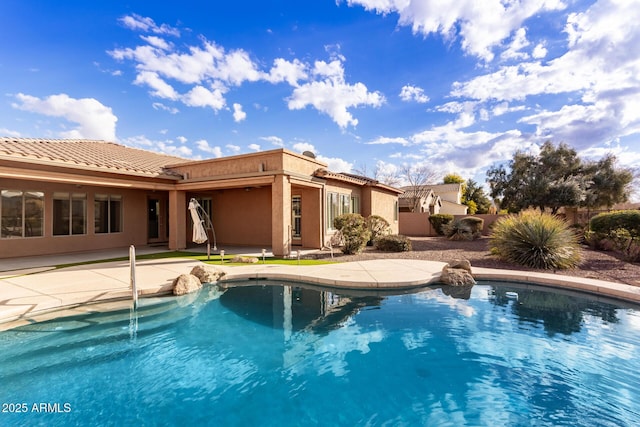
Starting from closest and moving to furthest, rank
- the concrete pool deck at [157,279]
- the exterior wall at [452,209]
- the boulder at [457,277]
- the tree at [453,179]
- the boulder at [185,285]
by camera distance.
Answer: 1. the concrete pool deck at [157,279]
2. the boulder at [185,285]
3. the boulder at [457,277]
4. the exterior wall at [452,209]
5. the tree at [453,179]

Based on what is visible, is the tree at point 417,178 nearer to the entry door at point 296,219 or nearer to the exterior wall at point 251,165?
the entry door at point 296,219

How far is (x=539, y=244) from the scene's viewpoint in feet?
37.4

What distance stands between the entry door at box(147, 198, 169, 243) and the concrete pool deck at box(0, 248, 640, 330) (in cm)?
609

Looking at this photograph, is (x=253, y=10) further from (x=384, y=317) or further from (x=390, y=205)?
(x=390, y=205)

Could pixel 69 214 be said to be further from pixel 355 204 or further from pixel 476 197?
pixel 476 197

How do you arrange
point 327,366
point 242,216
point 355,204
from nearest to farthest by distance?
point 327,366 < point 242,216 < point 355,204

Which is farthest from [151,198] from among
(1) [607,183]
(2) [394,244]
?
(1) [607,183]

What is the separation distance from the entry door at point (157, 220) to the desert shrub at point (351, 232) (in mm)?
11875

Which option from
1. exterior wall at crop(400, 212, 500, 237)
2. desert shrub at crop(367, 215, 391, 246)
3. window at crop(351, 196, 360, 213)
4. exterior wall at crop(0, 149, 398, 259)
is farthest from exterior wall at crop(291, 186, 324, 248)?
exterior wall at crop(400, 212, 500, 237)

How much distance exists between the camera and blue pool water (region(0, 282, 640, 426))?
12.2ft

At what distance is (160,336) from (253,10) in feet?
43.4

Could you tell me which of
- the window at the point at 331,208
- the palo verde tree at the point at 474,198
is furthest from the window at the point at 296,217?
the palo verde tree at the point at 474,198

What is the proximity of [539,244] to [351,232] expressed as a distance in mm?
7814

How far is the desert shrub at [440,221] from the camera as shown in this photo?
25594mm
